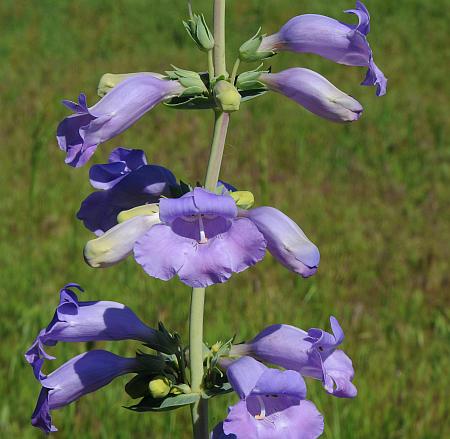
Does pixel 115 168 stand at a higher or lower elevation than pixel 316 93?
lower

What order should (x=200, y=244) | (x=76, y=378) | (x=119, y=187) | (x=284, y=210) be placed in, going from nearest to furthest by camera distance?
1. (x=200, y=244)
2. (x=76, y=378)
3. (x=119, y=187)
4. (x=284, y=210)

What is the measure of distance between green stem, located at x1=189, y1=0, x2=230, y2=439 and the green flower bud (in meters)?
0.12

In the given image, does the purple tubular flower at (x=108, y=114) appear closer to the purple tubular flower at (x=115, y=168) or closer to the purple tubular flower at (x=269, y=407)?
the purple tubular flower at (x=115, y=168)

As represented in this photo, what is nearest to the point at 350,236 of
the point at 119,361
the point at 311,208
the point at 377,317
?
the point at 311,208

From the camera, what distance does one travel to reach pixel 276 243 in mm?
1929

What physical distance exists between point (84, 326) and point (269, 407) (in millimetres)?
519

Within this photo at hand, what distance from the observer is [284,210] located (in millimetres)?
5805

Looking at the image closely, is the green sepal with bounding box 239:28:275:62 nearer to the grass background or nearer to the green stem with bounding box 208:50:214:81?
the green stem with bounding box 208:50:214:81

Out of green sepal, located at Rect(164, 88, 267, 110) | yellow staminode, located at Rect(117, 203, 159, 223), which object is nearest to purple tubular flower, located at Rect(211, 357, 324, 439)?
yellow staminode, located at Rect(117, 203, 159, 223)

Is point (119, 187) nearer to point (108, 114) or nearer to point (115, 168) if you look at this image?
point (115, 168)

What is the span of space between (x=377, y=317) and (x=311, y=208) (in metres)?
1.50

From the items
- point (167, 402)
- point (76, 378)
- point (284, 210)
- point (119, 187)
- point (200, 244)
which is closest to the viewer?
point (200, 244)

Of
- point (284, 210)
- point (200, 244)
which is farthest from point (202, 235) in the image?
point (284, 210)

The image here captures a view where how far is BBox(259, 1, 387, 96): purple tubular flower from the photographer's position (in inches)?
81.1
